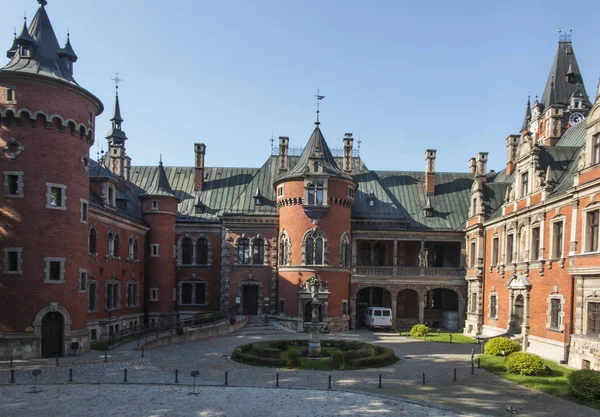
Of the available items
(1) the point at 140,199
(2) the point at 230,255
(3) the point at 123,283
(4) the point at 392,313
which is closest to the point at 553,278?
(4) the point at 392,313

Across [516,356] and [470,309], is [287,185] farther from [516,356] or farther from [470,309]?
[516,356]

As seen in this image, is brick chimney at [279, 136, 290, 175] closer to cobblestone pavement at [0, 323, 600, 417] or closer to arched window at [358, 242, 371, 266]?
arched window at [358, 242, 371, 266]

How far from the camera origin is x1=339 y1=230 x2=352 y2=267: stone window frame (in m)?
44.9

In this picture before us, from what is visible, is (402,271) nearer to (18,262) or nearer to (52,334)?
(52,334)

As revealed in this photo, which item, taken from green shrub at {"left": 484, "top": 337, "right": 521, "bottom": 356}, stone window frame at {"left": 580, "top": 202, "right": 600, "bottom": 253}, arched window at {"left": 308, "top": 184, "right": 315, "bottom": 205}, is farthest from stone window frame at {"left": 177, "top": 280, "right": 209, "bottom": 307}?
stone window frame at {"left": 580, "top": 202, "right": 600, "bottom": 253}

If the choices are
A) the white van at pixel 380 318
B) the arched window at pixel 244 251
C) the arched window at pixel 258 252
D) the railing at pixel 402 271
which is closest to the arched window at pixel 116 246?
the arched window at pixel 244 251

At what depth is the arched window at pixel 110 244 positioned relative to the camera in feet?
124

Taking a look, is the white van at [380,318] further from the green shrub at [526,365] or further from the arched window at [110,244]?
the arched window at [110,244]

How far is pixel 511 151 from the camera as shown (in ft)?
162

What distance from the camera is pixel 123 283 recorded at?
40.7 meters

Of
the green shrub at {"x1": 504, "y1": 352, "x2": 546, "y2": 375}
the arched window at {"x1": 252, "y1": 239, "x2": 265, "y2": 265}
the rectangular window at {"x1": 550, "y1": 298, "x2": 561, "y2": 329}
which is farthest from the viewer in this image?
the arched window at {"x1": 252, "y1": 239, "x2": 265, "y2": 265}

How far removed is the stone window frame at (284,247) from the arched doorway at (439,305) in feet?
50.2

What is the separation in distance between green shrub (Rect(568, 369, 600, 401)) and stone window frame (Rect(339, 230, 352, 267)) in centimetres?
2527

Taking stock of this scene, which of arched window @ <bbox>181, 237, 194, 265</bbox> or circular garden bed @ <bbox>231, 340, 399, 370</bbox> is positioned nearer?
circular garden bed @ <bbox>231, 340, 399, 370</bbox>
